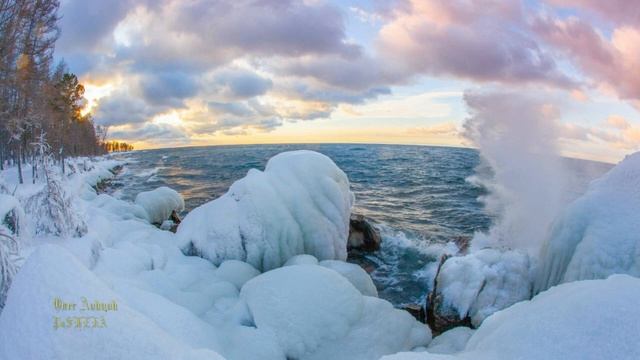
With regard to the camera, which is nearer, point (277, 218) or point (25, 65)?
point (277, 218)

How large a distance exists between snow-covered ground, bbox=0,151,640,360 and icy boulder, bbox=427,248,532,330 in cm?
3

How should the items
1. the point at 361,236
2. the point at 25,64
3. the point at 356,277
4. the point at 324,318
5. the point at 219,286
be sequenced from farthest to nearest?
the point at 25,64 < the point at 361,236 < the point at 356,277 < the point at 219,286 < the point at 324,318

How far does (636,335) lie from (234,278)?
25.7 feet

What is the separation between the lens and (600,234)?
7672 millimetres

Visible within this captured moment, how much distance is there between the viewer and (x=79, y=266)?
14.6ft

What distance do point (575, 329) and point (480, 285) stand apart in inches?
230

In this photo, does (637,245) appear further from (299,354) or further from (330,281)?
(299,354)

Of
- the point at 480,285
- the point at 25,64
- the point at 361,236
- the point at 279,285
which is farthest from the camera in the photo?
the point at 25,64

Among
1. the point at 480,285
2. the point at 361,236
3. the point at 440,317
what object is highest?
the point at 480,285

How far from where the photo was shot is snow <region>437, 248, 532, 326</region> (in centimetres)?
869

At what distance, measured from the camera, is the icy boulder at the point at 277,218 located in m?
10.8

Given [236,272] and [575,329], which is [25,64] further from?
[575,329]

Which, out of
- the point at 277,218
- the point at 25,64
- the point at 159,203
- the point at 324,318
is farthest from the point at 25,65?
the point at 324,318

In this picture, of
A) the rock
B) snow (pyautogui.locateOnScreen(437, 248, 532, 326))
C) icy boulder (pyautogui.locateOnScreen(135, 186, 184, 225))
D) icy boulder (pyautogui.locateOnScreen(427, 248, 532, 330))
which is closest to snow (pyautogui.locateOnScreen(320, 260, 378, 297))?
icy boulder (pyautogui.locateOnScreen(427, 248, 532, 330))
